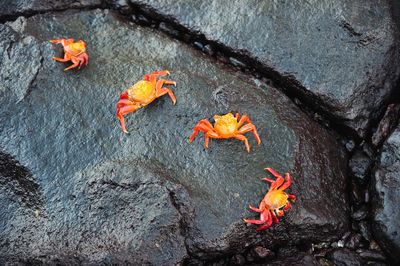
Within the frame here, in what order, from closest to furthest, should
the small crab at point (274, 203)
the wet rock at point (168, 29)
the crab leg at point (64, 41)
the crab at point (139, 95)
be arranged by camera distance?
the small crab at point (274, 203) < the crab at point (139, 95) < the crab leg at point (64, 41) < the wet rock at point (168, 29)

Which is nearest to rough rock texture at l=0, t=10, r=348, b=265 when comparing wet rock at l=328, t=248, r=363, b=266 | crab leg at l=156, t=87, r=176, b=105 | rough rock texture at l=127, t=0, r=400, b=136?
crab leg at l=156, t=87, r=176, b=105

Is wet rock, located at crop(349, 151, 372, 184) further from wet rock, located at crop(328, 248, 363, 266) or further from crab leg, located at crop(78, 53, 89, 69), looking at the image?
crab leg, located at crop(78, 53, 89, 69)

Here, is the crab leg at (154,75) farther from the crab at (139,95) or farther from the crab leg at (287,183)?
the crab leg at (287,183)

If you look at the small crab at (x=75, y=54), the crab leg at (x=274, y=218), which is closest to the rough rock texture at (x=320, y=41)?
the small crab at (x=75, y=54)

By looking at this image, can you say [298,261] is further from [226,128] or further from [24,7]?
[24,7]

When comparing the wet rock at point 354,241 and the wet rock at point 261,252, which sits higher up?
the wet rock at point 354,241
